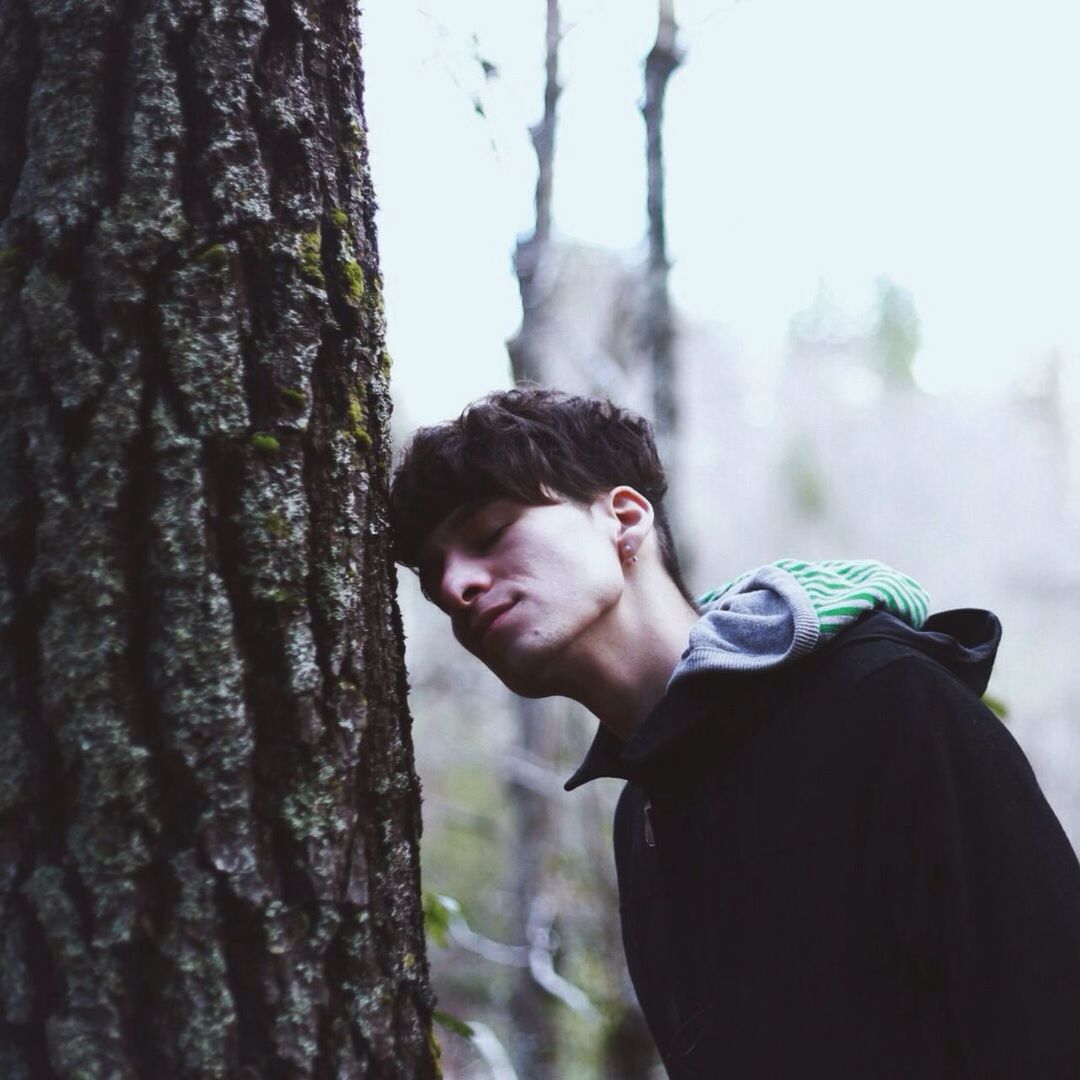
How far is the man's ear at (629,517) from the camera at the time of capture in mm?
1827

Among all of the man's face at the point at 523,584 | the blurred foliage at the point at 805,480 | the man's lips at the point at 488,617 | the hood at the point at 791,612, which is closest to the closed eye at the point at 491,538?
the man's face at the point at 523,584

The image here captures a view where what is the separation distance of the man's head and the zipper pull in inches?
10.5

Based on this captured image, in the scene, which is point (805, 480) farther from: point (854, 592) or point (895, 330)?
point (854, 592)

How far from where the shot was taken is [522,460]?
69.3 inches

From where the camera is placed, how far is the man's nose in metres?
1.64

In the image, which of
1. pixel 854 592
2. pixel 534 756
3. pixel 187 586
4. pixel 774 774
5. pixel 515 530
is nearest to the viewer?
pixel 187 586

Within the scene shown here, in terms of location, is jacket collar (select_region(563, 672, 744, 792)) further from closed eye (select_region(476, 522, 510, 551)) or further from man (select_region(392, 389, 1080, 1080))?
closed eye (select_region(476, 522, 510, 551))

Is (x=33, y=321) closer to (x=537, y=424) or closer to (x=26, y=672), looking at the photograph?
(x=26, y=672)

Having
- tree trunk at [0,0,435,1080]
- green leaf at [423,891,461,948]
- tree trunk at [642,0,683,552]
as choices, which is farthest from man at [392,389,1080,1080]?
tree trunk at [642,0,683,552]

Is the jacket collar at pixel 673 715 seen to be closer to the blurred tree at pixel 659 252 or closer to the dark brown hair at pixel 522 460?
the dark brown hair at pixel 522 460

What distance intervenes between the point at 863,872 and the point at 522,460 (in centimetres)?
82

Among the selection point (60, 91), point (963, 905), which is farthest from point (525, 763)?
point (60, 91)

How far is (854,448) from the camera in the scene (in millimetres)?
19188

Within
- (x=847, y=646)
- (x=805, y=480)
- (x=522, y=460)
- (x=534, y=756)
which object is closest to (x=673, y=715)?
(x=847, y=646)
